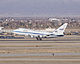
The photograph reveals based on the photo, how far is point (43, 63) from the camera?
125 feet

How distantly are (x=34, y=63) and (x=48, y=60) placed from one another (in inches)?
124

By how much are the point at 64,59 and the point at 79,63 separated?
390cm

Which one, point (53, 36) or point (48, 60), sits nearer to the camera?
point (48, 60)

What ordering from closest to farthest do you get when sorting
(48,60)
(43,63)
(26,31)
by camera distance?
(43,63), (48,60), (26,31)

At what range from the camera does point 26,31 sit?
4136 inches

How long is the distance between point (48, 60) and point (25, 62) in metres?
3.62

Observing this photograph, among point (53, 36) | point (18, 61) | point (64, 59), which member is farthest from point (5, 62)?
point (53, 36)

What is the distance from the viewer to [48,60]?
40719mm

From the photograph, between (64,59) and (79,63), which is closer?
(79,63)

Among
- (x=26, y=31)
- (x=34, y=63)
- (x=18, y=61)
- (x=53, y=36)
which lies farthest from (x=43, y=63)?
(x=26, y=31)

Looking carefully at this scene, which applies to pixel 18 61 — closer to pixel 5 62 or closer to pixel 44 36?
pixel 5 62

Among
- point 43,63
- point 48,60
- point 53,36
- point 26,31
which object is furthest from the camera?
point 26,31

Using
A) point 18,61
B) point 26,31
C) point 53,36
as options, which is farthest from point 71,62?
point 26,31

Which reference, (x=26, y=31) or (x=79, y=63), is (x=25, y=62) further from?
(x=26, y=31)
